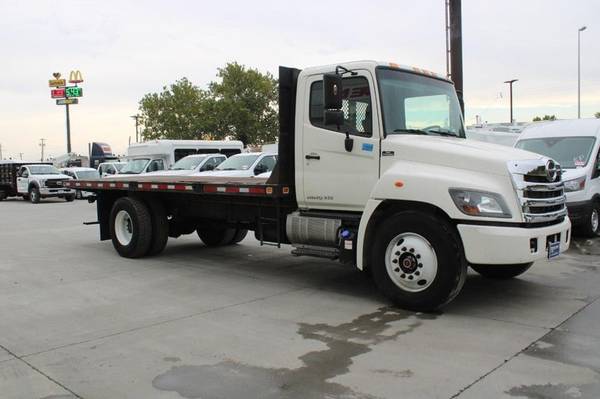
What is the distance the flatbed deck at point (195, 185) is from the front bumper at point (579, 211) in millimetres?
6197

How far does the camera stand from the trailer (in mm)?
5590

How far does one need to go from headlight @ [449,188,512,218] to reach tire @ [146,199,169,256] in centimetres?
565

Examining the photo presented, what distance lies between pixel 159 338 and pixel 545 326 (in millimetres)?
3713

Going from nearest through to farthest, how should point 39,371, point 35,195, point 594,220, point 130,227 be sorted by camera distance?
point 39,371 → point 130,227 → point 594,220 → point 35,195

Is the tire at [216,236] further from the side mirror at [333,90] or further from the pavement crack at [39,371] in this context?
the pavement crack at [39,371]

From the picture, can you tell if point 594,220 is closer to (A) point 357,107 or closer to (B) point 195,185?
(A) point 357,107

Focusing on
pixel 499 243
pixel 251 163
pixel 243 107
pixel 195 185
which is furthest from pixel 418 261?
pixel 243 107

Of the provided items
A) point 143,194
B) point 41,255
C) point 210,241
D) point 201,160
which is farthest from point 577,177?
point 201,160

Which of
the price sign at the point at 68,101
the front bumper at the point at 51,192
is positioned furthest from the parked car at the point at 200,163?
the price sign at the point at 68,101

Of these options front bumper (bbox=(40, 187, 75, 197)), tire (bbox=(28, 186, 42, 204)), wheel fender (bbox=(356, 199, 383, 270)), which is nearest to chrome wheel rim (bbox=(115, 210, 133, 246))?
wheel fender (bbox=(356, 199, 383, 270))

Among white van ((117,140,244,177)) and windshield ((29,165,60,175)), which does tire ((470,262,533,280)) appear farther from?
windshield ((29,165,60,175))

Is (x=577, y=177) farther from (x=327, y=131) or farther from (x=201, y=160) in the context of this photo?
(x=201, y=160)

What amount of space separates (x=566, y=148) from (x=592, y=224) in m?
1.70

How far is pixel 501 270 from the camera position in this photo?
733cm
